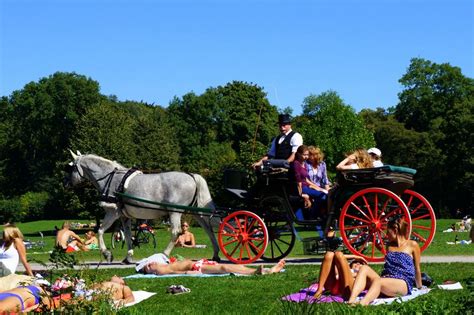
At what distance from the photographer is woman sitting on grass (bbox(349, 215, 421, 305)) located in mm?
10758

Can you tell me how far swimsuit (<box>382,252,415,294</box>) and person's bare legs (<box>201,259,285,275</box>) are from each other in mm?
2976

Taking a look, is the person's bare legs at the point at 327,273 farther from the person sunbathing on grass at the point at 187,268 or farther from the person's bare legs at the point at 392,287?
the person sunbathing on grass at the point at 187,268

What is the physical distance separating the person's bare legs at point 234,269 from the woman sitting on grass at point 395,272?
279cm

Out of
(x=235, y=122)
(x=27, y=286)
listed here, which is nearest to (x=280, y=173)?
(x=27, y=286)

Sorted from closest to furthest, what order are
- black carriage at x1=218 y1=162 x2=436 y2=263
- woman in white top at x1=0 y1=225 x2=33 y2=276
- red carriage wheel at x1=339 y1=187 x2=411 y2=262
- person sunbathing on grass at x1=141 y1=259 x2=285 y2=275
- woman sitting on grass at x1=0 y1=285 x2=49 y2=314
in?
woman sitting on grass at x1=0 y1=285 x2=49 y2=314, woman in white top at x1=0 y1=225 x2=33 y2=276, person sunbathing on grass at x1=141 y1=259 x2=285 y2=275, red carriage wheel at x1=339 y1=187 x2=411 y2=262, black carriage at x1=218 y1=162 x2=436 y2=263

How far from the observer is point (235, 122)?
85.1 metres

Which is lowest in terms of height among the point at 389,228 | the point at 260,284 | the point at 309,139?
the point at 260,284

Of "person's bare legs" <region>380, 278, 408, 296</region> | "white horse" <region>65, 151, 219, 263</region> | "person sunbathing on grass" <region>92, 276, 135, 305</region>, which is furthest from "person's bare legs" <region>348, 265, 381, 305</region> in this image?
"white horse" <region>65, 151, 219, 263</region>

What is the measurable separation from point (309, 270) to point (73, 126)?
63122 millimetres

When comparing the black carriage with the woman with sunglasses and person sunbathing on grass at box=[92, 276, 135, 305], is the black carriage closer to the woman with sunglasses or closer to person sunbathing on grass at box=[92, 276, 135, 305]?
person sunbathing on grass at box=[92, 276, 135, 305]

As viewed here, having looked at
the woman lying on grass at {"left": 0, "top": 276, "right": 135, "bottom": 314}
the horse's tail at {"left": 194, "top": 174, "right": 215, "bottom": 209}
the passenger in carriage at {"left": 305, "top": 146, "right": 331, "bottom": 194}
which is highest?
the passenger in carriage at {"left": 305, "top": 146, "right": 331, "bottom": 194}

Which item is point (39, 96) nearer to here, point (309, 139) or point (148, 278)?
point (309, 139)

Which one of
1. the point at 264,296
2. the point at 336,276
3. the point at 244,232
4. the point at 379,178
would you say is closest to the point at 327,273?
the point at 336,276

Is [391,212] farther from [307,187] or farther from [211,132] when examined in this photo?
[211,132]
